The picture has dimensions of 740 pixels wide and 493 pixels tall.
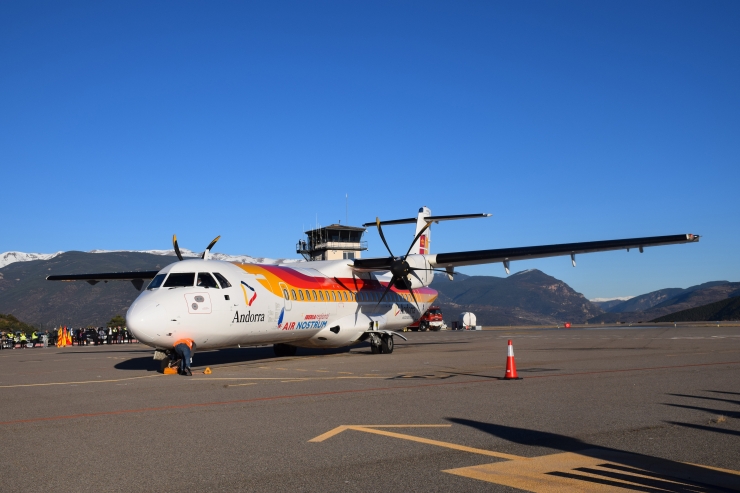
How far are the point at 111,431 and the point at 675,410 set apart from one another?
24.4 ft

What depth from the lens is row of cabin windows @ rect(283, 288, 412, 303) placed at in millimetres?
21406

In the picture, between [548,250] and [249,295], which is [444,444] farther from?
[548,250]

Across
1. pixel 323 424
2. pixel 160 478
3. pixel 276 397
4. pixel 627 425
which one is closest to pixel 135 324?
pixel 276 397

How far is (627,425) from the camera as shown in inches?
321

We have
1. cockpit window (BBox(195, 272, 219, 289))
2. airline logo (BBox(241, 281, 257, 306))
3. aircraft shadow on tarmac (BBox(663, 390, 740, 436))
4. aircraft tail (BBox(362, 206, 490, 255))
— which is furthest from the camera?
aircraft tail (BBox(362, 206, 490, 255))

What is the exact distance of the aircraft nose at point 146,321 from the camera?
51.4 feet

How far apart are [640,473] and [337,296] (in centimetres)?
1856

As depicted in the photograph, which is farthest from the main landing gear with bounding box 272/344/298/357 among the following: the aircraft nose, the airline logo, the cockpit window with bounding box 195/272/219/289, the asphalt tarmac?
the asphalt tarmac

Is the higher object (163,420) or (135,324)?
(135,324)

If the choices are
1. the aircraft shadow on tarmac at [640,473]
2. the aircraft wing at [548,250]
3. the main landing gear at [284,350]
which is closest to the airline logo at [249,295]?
the main landing gear at [284,350]

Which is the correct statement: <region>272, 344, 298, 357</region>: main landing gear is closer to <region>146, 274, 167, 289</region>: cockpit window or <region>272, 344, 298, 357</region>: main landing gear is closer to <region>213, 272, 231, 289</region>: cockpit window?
<region>213, 272, 231, 289</region>: cockpit window

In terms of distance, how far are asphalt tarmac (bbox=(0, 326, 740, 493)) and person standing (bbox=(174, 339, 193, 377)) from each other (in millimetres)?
1341

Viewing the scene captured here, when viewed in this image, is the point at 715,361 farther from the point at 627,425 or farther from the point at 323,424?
the point at 323,424

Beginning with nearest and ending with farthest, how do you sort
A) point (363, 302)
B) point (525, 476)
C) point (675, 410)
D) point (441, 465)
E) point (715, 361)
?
point (525, 476) → point (441, 465) → point (675, 410) → point (715, 361) → point (363, 302)
